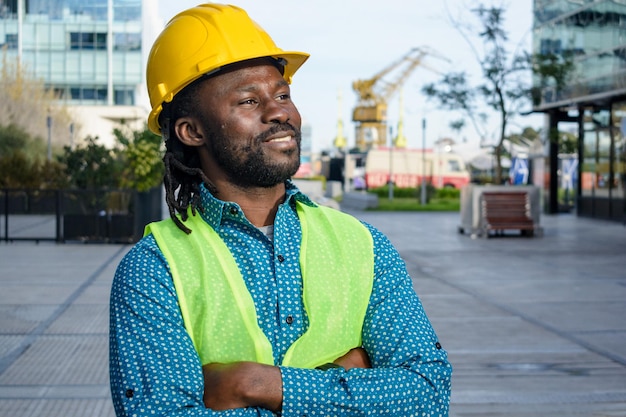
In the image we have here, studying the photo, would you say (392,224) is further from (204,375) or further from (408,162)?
(408,162)

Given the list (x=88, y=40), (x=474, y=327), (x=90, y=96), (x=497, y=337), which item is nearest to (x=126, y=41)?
(x=88, y=40)

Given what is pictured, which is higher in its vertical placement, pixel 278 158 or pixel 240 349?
pixel 278 158

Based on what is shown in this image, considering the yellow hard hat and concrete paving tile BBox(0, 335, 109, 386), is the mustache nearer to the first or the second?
the yellow hard hat

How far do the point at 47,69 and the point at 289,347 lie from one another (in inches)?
2613

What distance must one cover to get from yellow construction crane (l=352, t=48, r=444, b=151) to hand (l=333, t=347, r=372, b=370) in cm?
10033

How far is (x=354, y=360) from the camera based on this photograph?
221cm

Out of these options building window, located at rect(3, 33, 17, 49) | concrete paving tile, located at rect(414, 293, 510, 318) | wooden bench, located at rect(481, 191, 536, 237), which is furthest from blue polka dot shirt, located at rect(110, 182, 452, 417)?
building window, located at rect(3, 33, 17, 49)

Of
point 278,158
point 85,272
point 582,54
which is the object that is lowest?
point 85,272

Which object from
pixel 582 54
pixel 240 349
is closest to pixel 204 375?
pixel 240 349

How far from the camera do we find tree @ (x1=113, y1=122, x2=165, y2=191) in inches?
738

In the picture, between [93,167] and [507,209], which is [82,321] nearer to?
[93,167]

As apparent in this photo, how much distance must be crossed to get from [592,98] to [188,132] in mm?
27931

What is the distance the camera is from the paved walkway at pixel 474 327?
6250 millimetres

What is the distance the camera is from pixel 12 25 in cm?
6306
